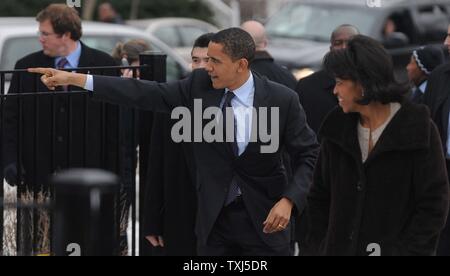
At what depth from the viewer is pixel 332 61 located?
5.42 m

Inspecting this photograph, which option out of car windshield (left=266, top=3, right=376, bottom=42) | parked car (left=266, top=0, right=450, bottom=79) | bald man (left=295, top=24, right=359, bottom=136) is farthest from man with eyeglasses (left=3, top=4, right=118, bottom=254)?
car windshield (left=266, top=3, right=376, bottom=42)

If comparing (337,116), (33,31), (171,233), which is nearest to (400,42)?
(33,31)

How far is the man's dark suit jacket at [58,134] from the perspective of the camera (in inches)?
275

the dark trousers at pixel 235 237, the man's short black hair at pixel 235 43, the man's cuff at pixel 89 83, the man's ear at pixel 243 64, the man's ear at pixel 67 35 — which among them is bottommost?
the dark trousers at pixel 235 237

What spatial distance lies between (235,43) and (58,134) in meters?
1.44

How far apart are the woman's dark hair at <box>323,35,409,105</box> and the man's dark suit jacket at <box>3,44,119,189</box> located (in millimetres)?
2131

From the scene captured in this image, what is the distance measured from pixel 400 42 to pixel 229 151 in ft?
33.1

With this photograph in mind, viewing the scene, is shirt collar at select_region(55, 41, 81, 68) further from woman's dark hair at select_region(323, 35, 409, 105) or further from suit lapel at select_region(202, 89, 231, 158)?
woman's dark hair at select_region(323, 35, 409, 105)

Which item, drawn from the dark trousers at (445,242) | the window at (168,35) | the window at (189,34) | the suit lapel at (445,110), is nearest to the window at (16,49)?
the suit lapel at (445,110)

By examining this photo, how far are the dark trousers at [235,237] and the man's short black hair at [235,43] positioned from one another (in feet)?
2.50

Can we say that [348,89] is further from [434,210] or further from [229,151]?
[229,151]

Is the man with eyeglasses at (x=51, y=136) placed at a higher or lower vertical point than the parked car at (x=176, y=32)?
lower

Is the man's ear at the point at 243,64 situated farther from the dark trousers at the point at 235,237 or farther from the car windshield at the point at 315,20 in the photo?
the car windshield at the point at 315,20
